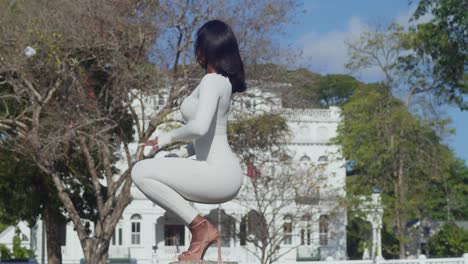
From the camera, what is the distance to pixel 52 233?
27.3 metres

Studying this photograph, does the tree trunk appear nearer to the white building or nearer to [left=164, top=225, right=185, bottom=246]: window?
the white building

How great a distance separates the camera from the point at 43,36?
760 inches

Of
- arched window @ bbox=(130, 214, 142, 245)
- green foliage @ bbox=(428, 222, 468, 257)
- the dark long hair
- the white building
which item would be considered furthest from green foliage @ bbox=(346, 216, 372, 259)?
the dark long hair

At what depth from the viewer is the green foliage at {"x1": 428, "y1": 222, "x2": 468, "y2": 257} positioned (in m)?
44.0

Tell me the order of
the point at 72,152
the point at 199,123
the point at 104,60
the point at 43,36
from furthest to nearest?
the point at 72,152 < the point at 104,60 < the point at 43,36 < the point at 199,123

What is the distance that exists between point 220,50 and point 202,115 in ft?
2.28

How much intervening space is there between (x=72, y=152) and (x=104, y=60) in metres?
3.90

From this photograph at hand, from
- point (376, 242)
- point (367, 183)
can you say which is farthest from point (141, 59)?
point (376, 242)

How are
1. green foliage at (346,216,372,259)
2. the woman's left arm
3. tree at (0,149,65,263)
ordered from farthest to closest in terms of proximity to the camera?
green foliage at (346,216,372,259) → tree at (0,149,65,263) → the woman's left arm

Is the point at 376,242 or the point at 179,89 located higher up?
the point at 179,89

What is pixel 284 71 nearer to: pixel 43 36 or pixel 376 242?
pixel 43 36

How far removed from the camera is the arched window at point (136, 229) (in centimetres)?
4788

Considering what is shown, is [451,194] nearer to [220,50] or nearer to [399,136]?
[399,136]

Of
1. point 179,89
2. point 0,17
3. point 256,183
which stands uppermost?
point 0,17
